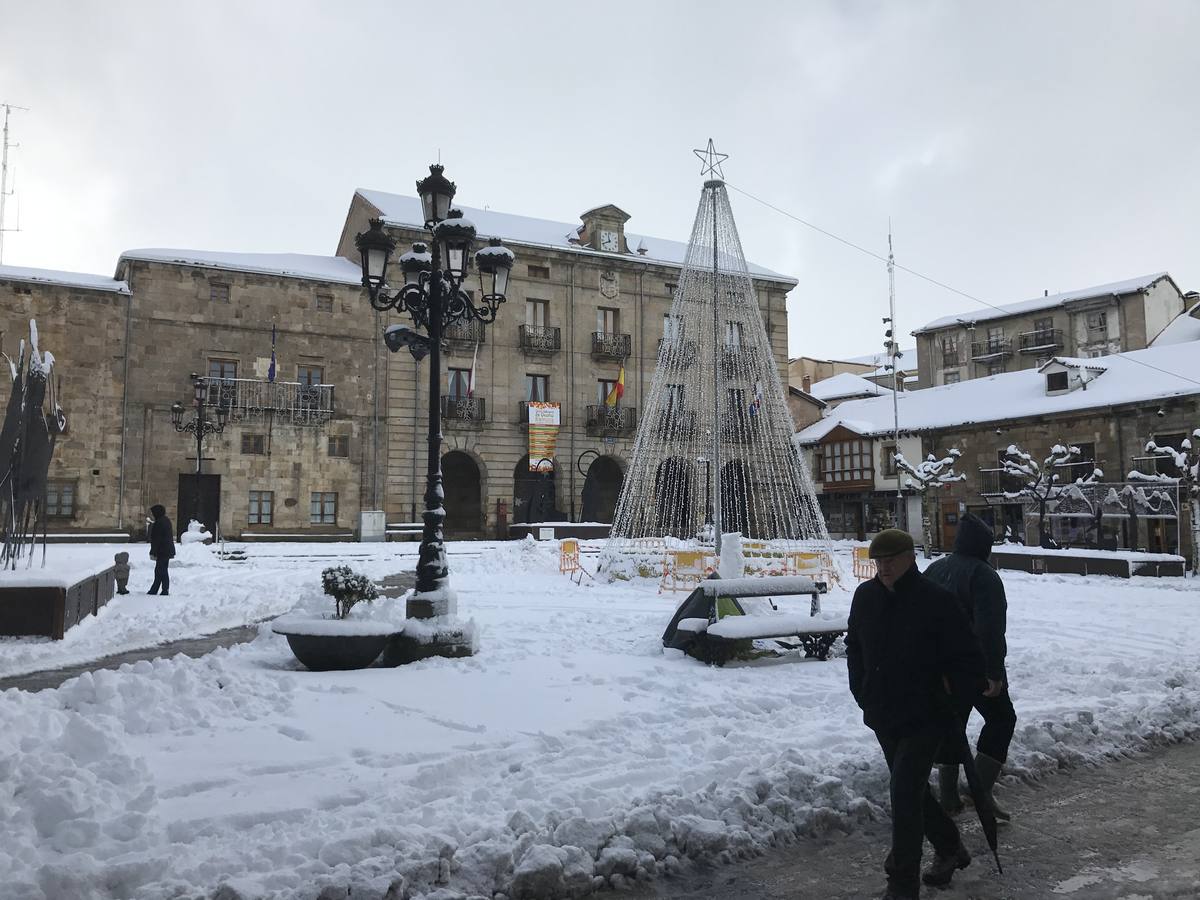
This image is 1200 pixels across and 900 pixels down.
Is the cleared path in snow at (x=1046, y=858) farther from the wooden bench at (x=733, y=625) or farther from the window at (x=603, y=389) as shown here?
the window at (x=603, y=389)

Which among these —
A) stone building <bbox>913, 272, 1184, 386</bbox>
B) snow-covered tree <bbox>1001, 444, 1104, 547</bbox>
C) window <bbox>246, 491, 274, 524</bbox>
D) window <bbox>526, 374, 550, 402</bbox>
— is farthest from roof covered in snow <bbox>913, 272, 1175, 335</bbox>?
window <bbox>246, 491, 274, 524</bbox>

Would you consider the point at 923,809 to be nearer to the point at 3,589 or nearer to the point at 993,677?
the point at 993,677

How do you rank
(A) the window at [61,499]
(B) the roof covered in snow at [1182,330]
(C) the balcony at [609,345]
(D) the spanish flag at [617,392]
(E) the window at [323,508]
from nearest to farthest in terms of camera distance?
(A) the window at [61,499]
(E) the window at [323,508]
(D) the spanish flag at [617,392]
(C) the balcony at [609,345]
(B) the roof covered in snow at [1182,330]

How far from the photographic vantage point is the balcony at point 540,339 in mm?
32281

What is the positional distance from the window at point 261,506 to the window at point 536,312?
11.6 meters

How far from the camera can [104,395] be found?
26.7 m

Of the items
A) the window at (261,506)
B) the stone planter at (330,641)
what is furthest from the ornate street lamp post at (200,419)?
the stone planter at (330,641)

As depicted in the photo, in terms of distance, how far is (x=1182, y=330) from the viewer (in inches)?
1464

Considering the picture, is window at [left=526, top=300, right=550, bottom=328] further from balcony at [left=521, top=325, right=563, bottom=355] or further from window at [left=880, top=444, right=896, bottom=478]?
window at [left=880, top=444, right=896, bottom=478]

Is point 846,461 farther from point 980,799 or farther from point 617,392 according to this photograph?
point 980,799

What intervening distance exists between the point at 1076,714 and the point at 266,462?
2697 centimetres

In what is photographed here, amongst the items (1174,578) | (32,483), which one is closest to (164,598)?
(32,483)

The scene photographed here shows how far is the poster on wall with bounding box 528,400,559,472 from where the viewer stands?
1241 inches

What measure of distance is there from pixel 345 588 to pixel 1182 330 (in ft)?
136
